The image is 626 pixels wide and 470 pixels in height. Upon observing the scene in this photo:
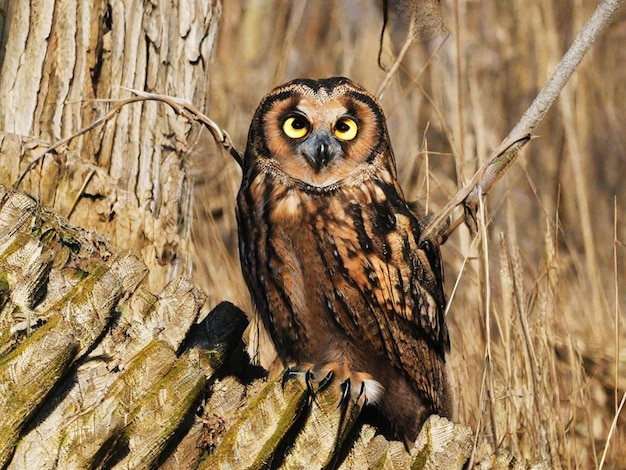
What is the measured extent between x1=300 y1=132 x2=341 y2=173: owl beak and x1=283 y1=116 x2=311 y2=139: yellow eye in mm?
44

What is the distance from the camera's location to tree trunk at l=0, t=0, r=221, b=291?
9.36 ft

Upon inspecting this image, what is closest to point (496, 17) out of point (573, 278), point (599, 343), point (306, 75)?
point (306, 75)

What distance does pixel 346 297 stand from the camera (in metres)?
2.74

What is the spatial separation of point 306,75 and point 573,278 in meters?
1.97

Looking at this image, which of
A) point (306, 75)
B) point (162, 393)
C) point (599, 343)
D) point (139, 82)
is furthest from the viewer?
point (306, 75)

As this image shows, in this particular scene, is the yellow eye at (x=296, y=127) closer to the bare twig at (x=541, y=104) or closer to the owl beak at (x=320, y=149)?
the owl beak at (x=320, y=149)

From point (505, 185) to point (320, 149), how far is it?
1695 mm

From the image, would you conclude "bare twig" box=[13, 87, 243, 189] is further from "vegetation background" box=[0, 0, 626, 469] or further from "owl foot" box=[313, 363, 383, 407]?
"owl foot" box=[313, 363, 383, 407]

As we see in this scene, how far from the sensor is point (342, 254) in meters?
2.72

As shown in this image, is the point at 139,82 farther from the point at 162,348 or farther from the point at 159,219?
the point at 162,348

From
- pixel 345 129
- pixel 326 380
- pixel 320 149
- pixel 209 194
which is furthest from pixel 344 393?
pixel 209 194

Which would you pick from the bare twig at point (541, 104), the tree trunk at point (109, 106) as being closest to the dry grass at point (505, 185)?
the bare twig at point (541, 104)

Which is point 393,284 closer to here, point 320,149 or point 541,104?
point 320,149

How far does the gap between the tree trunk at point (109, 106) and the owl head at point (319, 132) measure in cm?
36
